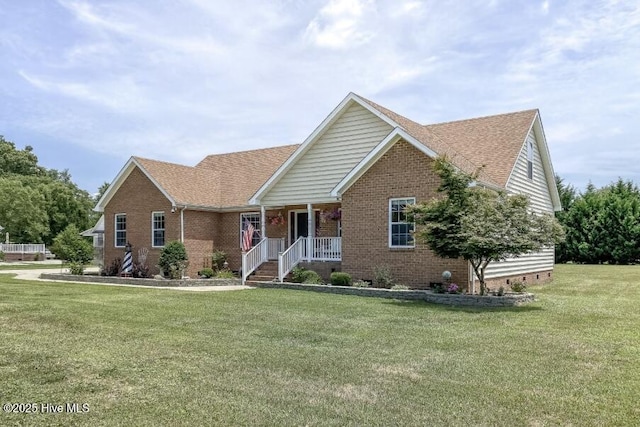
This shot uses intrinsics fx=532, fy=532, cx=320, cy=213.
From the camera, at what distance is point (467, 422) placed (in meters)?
4.93

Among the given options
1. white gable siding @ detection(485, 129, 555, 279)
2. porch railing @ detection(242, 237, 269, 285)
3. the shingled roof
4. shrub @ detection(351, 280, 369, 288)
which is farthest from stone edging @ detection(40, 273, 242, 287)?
white gable siding @ detection(485, 129, 555, 279)

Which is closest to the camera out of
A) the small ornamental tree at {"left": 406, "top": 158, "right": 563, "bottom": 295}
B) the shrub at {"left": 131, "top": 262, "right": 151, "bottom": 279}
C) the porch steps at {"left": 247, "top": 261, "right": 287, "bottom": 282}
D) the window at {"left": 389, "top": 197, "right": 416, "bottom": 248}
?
the small ornamental tree at {"left": 406, "top": 158, "right": 563, "bottom": 295}

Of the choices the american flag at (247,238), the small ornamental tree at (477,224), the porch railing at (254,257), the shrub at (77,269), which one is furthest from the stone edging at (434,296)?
the shrub at (77,269)

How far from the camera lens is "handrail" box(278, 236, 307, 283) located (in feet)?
62.1

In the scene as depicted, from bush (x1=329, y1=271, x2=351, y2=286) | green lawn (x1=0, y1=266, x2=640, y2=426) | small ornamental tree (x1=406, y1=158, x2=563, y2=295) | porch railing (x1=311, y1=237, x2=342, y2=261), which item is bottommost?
green lawn (x1=0, y1=266, x2=640, y2=426)

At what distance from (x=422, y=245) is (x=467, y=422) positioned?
11.3m

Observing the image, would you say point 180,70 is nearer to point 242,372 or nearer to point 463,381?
point 242,372

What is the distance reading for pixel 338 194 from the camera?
1788 cm

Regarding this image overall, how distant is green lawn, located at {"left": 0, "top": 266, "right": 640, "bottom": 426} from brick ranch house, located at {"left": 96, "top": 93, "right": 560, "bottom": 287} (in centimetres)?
494

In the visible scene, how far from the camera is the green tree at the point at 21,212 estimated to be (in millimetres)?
48625

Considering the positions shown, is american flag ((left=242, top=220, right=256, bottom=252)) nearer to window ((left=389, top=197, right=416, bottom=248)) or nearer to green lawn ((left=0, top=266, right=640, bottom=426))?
window ((left=389, top=197, right=416, bottom=248))

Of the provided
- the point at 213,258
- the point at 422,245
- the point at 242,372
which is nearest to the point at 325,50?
the point at 422,245

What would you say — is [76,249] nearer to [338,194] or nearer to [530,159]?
[338,194]

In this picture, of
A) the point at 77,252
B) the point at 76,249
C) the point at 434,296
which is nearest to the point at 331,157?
the point at 434,296
